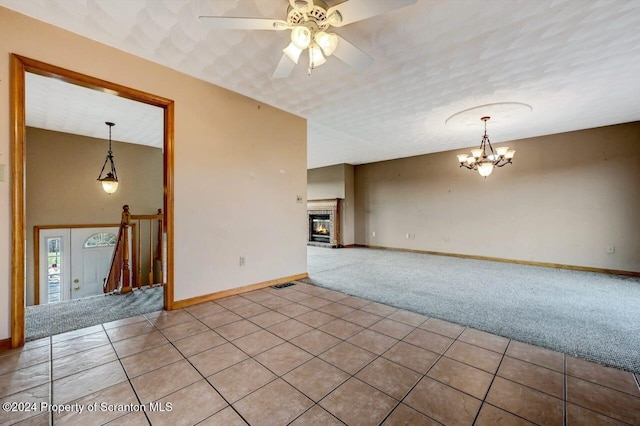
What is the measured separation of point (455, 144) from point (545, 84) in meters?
2.74

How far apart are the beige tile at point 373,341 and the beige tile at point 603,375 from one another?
1173 millimetres

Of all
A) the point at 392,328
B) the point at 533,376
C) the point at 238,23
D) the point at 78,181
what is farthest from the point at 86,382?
the point at 78,181

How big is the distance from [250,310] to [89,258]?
5113 mm

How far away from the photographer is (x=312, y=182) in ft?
29.5

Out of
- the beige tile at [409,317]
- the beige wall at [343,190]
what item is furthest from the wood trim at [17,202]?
the beige wall at [343,190]

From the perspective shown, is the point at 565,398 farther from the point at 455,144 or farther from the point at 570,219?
the point at 455,144

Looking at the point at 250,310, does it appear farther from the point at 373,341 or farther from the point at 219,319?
the point at 373,341

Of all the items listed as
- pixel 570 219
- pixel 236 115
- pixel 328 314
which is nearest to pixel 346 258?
pixel 328 314

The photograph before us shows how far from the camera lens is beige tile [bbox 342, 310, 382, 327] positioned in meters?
2.49

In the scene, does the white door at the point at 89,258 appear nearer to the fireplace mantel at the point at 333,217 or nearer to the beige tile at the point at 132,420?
the fireplace mantel at the point at 333,217

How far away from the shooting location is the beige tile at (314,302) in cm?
295

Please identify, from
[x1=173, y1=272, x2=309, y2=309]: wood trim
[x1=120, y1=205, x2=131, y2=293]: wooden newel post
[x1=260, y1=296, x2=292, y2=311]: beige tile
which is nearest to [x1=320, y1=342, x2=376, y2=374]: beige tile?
[x1=260, y1=296, x2=292, y2=311]: beige tile

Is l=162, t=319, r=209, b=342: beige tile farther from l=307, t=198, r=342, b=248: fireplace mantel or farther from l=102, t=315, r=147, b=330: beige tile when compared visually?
l=307, t=198, r=342, b=248: fireplace mantel

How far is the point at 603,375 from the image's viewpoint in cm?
171
